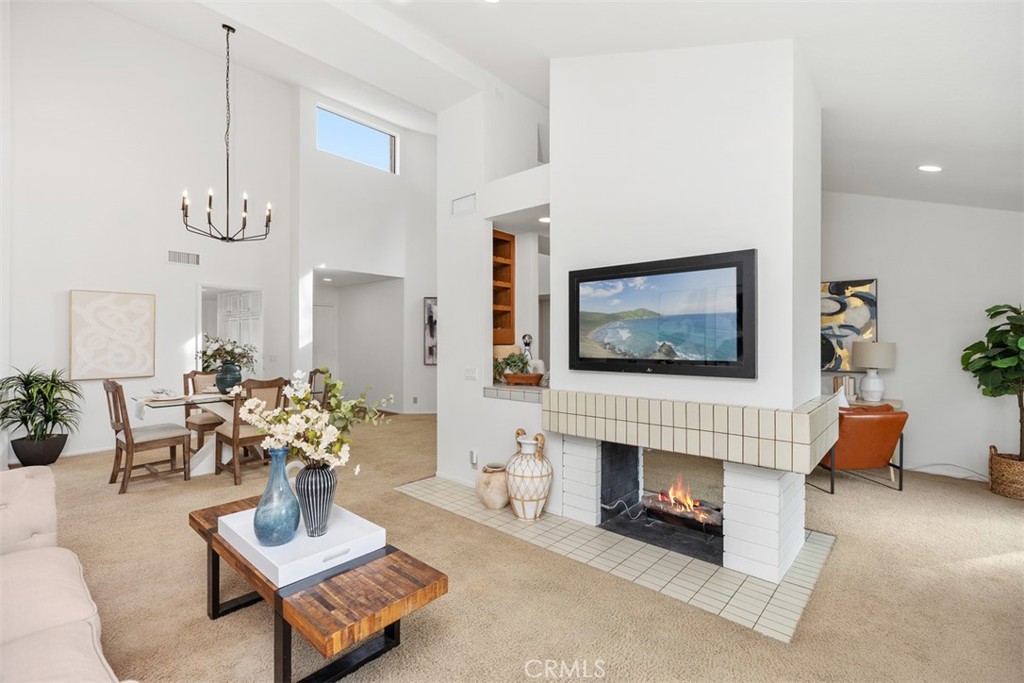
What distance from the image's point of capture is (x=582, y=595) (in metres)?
2.38

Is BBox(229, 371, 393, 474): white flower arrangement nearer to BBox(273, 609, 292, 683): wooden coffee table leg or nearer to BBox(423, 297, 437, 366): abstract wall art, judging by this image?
BBox(273, 609, 292, 683): wooden coffee table leg

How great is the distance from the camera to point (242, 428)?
172 inches

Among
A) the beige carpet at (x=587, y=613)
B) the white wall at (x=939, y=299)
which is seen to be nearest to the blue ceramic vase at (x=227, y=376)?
the beige carpet at (x=587, y=613)

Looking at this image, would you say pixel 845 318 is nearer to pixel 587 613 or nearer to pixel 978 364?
pixel 978 364

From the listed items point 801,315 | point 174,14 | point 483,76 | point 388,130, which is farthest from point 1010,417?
point 174,14

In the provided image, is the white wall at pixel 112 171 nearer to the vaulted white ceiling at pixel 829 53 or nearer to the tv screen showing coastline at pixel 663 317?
the vaulted white ceiling at pixel 829 53

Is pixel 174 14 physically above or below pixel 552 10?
above

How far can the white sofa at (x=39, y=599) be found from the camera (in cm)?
126

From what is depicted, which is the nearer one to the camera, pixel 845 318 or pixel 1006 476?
pixel 1006 476

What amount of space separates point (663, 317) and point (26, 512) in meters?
3.12

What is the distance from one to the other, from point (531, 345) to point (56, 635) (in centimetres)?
361

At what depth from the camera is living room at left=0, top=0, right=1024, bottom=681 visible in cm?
210

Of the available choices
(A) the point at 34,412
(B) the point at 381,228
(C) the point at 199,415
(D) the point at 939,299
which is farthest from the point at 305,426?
(B) the point at 381,228

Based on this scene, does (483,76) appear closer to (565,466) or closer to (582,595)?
(565,466)
